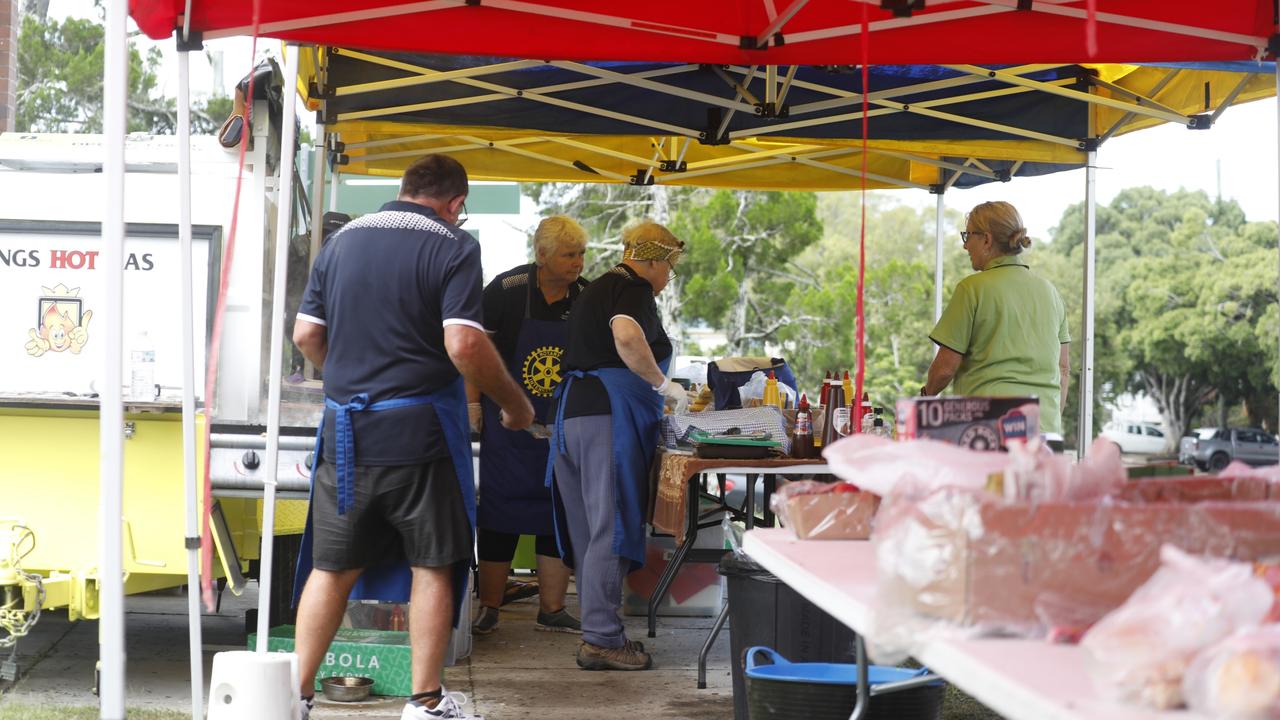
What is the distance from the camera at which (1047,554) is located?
5.27 ft

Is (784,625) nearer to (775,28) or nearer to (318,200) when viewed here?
(775,28)

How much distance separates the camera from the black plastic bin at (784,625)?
398cm

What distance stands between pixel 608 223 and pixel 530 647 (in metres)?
23.0

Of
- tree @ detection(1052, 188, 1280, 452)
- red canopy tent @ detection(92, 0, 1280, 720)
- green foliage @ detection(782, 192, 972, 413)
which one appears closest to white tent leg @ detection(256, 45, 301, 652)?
red canopy tent @ detection(92, 0, 1280, 720)

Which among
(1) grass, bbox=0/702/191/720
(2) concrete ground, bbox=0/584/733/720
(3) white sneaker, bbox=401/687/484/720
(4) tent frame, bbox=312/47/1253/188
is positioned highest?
(4) tent frame, bbox=312/47/1253/188

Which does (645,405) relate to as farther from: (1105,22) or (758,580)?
(1105,22)

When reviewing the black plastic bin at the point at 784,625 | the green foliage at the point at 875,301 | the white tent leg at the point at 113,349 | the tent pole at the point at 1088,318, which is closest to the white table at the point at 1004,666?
the white tent leg at the point at 113,349

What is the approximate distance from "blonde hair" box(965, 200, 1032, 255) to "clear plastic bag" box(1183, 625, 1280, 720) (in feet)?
12.1

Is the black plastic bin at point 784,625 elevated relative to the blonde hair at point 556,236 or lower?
lower

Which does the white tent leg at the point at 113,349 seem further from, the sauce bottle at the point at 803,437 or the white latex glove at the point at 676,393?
the sauce bottle at the point at 803,437

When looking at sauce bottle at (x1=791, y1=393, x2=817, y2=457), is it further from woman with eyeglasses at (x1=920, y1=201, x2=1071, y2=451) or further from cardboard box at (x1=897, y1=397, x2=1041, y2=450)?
cardboard box at (x1=897, y1=397, x2=1041, y2=450)

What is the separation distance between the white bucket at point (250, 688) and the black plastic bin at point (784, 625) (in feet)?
4.35

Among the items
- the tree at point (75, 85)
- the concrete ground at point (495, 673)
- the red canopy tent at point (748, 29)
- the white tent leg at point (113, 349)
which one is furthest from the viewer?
the tree at point (75, 85)

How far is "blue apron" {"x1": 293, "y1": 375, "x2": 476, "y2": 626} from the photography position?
3680mm
